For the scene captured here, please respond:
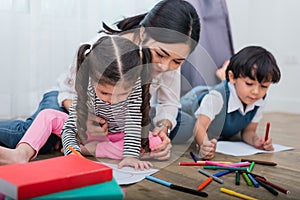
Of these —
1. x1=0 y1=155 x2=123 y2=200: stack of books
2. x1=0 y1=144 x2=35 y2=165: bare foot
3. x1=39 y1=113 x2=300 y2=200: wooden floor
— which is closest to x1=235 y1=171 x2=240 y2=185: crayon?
x1=39 y1=113 x2=300 y2=200: wooden floor

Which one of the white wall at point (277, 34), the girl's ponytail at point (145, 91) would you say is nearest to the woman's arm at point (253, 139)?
the girl's ponytail at point (145, 91)

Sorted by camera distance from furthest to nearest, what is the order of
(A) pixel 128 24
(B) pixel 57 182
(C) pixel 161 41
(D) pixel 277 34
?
(D) pixel 277 34 < (A) pixel 128 24 < (C) pixel 161 41 < (B) pixel 57 182

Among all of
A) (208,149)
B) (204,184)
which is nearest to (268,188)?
(204,184)

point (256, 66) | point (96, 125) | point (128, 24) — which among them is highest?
point (128, 24)

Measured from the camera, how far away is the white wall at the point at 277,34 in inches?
89.4

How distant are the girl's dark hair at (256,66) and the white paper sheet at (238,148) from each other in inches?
8.0

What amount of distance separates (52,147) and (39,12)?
63cm

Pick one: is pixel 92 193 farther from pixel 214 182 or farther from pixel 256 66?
pixel 256 66

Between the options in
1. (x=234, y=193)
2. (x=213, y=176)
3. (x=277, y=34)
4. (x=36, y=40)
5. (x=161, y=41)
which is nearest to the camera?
(x=234, y=193)

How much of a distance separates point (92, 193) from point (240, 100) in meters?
0.84

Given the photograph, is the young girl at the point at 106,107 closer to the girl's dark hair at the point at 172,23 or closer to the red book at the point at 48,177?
the girl's dark hair at the point at 172,23

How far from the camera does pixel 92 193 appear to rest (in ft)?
2.00

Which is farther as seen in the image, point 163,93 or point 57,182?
point 163,93

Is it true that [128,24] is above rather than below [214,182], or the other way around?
above
